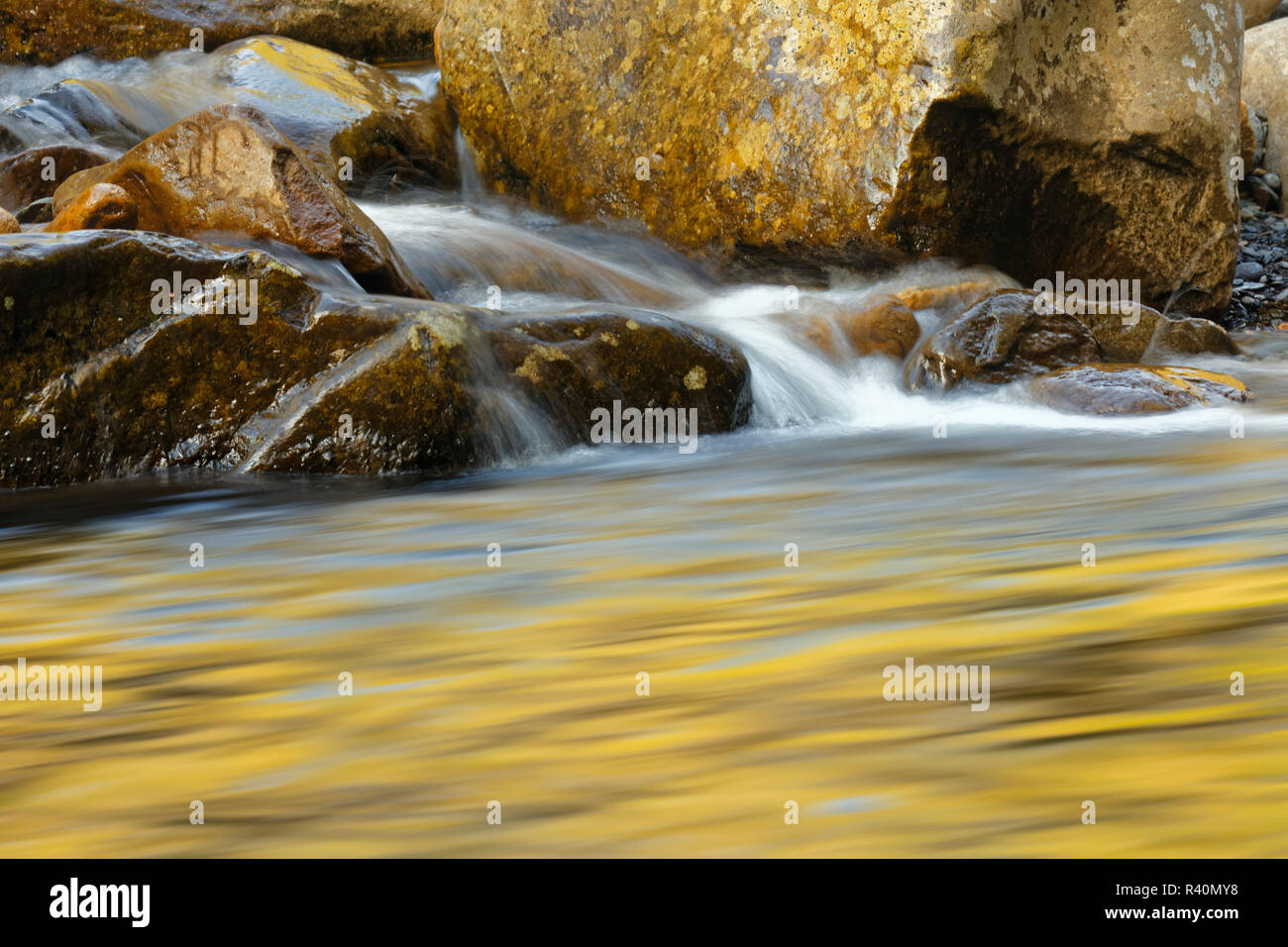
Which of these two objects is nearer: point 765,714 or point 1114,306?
point 765,714

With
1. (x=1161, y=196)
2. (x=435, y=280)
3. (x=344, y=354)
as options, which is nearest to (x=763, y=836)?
(x=344, y=354)

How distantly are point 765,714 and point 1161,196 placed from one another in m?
8.56

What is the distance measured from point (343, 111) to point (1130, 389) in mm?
6581

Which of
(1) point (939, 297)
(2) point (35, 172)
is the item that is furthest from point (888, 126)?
(2) point (35, 172)

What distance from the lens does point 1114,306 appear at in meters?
8.56

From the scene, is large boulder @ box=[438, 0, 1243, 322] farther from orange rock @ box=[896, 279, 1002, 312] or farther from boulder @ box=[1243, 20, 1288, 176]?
boulder @ box=[1243, 20, 1288, 176]

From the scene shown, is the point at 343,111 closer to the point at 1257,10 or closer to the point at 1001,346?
the point at 1001,346

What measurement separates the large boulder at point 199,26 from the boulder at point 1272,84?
9601 millimetres

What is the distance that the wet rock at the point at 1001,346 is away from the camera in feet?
24.4

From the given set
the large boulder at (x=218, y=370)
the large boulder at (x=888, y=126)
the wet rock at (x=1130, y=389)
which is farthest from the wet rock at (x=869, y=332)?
the large boulder at (x=218, y=370)

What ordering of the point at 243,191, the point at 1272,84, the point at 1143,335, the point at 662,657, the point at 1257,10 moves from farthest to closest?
1. the point at 1257,10
2. the point at 1272,84
3. the point at 1143,335
4. the point at 243,191
5. the point at 662,657

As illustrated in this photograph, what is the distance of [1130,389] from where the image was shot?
6.71 metres

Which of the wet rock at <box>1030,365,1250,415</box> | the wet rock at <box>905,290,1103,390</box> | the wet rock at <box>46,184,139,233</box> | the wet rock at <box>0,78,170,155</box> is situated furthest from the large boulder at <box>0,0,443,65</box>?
the wet rock at <box>1030,365,1250,415</box>
